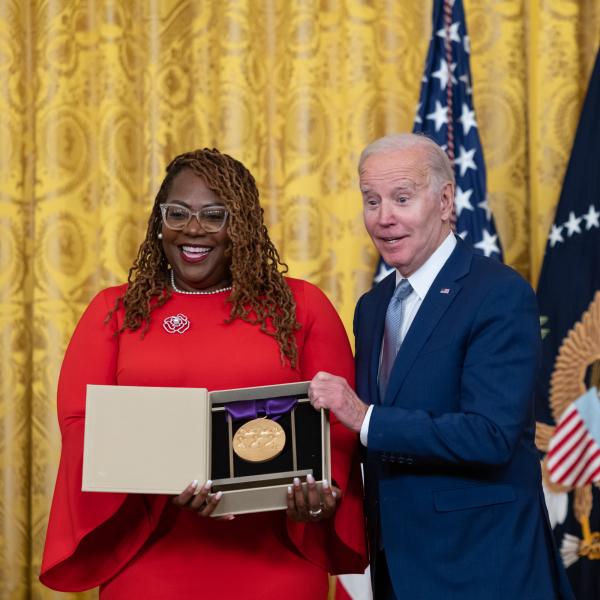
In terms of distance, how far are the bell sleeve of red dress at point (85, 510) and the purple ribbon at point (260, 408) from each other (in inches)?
14.5

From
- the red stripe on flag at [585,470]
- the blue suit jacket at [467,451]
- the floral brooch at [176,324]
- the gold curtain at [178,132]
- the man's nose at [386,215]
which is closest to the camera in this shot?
the blue suit jacket at [467,451]

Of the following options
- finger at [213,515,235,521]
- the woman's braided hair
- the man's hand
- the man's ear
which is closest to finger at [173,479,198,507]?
finger at [213,515,235,521]

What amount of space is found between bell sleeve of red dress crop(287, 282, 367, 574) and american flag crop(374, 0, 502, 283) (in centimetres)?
→ 147

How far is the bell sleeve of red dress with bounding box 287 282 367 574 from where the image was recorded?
8.72 ft

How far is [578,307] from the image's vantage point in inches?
160

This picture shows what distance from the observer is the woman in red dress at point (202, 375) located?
2621 mm

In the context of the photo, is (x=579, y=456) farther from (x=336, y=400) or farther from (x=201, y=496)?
(x=201, y=496)

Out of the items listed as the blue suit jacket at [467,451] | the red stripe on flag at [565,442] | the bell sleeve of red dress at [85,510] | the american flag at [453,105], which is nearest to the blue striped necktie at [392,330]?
the blue suit jacket at [467,451]

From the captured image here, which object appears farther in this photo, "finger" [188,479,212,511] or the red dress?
the red dress

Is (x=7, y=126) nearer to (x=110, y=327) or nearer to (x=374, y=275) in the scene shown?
(x=374, y=275)

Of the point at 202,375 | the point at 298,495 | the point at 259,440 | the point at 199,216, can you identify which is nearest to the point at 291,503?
the point at 298,495

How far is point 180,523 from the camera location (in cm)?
266

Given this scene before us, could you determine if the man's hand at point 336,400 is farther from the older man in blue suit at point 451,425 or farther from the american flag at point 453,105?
the american flag at point 453,105

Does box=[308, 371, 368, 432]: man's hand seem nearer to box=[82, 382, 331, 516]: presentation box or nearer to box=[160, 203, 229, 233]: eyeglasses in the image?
box=[82, 382, 331, 516]: presentation box
